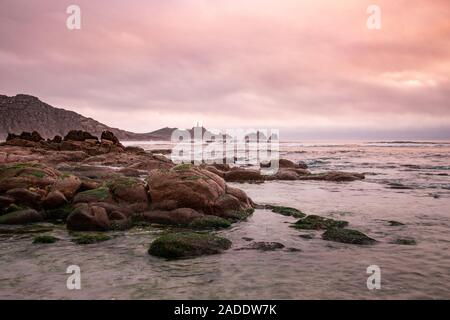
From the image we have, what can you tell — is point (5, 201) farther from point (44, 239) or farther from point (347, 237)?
point (347, 237)

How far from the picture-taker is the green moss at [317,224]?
48.4 feet

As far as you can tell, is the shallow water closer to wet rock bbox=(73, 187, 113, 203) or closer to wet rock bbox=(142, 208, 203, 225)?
wet rock bbox=(142, 208, 203, 225)

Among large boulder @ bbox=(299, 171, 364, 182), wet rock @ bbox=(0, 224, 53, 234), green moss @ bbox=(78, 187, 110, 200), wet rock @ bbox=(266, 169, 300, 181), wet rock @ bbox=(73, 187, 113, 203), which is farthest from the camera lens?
wet rock @ bbox=(266, 169, 300, 181)

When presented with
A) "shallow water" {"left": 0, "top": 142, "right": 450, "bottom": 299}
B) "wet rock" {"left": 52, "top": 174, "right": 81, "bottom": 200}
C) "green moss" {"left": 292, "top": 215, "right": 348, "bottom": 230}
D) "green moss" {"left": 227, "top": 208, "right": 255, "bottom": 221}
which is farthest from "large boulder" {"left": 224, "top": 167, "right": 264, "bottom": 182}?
"green moss" {"left": 292, "top": 215, "right": 348, "bottom": 230}

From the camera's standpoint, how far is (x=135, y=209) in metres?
16.2

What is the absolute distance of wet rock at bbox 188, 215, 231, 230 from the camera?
585 inches

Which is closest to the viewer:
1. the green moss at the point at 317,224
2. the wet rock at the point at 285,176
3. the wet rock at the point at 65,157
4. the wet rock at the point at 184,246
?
the wet rock at the point at 184,246

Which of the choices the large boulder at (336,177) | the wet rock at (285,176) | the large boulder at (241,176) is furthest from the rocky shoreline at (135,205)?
the large boulder at (336,177)

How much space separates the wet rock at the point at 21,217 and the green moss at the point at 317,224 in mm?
10159

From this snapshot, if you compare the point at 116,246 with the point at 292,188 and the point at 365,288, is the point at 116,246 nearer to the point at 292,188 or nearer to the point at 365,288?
the point at 365,288

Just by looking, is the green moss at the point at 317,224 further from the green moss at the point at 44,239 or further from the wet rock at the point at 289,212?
the green moss at the point at 44,239
